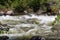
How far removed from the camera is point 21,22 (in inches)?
466

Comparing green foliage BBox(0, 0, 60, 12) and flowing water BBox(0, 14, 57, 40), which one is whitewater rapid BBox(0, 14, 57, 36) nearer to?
flowing water BBox(0, 14, 57, 40)

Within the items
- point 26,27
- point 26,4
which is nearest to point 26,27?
point 26,27

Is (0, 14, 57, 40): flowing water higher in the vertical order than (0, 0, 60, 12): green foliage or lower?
lower

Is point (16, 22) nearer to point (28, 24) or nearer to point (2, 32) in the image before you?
point (28, 24)

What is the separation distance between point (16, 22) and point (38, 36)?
2.65 metres

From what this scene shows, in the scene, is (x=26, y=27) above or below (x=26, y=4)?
below

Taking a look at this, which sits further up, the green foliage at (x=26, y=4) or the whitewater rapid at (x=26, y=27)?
the green foliage at (x=26, y=4)

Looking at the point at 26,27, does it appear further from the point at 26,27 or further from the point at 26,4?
the point at 26,4

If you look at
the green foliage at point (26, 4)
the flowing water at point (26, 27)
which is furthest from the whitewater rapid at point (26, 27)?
the green foliage at point (26, 4)

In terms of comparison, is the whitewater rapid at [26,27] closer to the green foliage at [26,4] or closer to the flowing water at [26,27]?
the flowing water at [26,27]

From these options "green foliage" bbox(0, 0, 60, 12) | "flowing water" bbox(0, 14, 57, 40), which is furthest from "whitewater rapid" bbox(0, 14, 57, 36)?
"green foliage" bbox(0, 0, 60, 12)

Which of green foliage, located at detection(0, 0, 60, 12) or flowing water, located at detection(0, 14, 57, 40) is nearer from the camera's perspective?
flowing water, located at detection(0, 14, 57, 40)

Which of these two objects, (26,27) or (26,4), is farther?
(26,4)

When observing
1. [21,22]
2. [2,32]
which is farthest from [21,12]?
[2,32]
